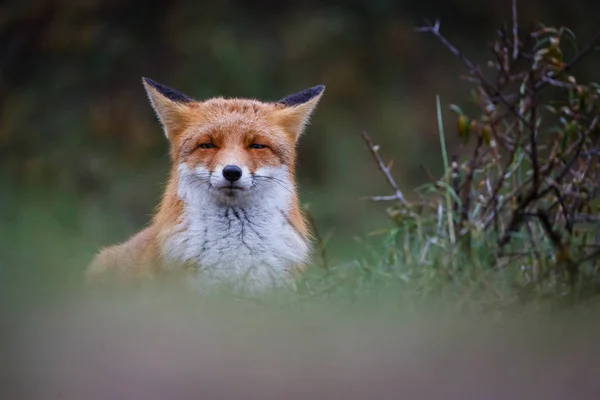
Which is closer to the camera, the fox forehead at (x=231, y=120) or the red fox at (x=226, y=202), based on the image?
the red fox at (x=226, y=202)

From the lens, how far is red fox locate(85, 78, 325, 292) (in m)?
3.71

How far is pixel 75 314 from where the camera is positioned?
274 cm

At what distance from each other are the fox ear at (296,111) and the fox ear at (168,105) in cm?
43

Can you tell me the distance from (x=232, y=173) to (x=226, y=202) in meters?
0.20

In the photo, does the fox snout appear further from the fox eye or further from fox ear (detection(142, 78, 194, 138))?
fox ear (detection(142, 78, 194, 138))

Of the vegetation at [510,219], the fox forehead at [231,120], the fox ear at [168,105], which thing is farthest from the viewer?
the fox ear at [168,105]

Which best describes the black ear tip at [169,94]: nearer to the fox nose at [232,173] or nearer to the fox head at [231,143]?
the fox head at [231,143]

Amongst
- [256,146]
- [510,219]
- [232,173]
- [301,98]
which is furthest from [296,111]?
[510,219]

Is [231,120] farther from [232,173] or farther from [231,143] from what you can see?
[232,173]

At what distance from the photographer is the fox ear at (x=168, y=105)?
13.1 ft

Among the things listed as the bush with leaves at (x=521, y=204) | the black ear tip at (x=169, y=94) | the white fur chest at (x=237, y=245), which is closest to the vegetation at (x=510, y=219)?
the bush with leaves at (x=521, y=204)

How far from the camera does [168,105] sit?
4.00m

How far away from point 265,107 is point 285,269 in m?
0.75

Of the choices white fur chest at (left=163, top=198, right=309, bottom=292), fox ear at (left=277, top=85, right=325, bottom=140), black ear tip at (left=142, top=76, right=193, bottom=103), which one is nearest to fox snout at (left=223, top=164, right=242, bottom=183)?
white fur chest at (left=163, top=198, right=309, bottom=292)
